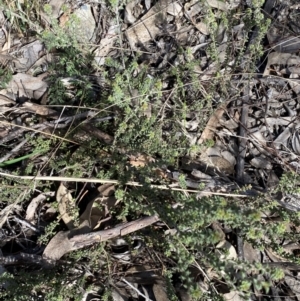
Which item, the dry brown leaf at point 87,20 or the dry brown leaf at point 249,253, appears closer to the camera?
the dry brown leaf at point 249,253

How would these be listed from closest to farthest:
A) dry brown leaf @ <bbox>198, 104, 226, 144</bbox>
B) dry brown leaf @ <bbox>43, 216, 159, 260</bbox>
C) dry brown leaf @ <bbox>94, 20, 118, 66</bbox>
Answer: dry brown leaf @ <bbox>43, 216, 159, 260</bbox> < dry brown leaf @ <bbox>198, 104, 226, 144</bbox> < dry brown leaf @ <bbox>94, 20, 118, 66</bbox>

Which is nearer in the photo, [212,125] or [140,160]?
[140,160]

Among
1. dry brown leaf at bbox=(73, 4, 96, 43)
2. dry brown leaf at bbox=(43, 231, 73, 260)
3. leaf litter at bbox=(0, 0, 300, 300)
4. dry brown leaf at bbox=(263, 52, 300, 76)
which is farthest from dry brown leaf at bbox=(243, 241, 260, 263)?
dry brown leaf at bbox=(73, 4, 96, 43)

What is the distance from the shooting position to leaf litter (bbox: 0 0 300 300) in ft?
7.16

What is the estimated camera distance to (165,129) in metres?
2.37

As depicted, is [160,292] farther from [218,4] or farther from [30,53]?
[218,4]

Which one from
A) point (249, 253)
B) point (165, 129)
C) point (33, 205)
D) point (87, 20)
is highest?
point (87, 20)

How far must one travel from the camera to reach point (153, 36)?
2.66m

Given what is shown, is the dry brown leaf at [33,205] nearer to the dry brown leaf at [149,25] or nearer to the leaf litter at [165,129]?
the leaf litter at [165,129]

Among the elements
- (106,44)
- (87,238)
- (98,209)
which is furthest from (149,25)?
(87,238)

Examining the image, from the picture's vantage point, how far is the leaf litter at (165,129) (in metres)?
2.18

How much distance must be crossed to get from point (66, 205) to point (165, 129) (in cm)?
61

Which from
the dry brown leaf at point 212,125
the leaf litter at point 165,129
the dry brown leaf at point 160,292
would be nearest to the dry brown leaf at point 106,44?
the leaf litter at point 165,129

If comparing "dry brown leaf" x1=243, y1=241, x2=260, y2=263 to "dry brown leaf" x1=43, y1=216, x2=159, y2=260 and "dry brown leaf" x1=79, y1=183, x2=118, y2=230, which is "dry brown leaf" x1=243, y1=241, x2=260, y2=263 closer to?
"dry brown leaf" x1=43, y1=216, x2=159, y2=260
